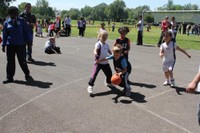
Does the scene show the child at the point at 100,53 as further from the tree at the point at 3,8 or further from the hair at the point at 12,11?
the tree at the point at 3,8

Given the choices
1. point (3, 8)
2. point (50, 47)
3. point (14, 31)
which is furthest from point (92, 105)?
point (3, 8)

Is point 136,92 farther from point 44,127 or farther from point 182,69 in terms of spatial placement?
point 182,69

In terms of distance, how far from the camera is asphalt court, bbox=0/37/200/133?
5633 mm

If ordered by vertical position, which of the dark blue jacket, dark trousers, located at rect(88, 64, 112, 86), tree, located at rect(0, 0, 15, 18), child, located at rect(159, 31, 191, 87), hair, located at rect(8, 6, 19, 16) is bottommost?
dark trousers, located at rect(88, 64, 112, 86)

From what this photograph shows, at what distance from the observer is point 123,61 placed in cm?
756

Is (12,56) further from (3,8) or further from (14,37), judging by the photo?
(3,8)

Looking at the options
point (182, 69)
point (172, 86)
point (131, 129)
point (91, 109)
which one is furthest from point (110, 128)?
point (182, 69)

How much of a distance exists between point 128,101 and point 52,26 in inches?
752

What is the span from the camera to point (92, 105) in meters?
6.87

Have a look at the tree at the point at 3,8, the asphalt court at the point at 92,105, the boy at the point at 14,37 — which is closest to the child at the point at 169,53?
the asphalt court at the point at 92,105

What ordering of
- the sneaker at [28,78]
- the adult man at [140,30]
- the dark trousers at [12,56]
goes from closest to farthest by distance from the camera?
the dark trousers at [12,56] → the sneaker at [28,78] → the adult man at [140,30]

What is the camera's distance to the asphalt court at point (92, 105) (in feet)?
18.5

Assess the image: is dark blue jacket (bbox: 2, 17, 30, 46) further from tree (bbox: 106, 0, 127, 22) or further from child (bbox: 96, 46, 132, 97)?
tree (bbox: 106, 0, 127, 22)

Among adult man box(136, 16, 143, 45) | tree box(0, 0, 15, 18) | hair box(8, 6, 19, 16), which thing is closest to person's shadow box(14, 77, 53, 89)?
hair box(8, 6, 19, 16)
